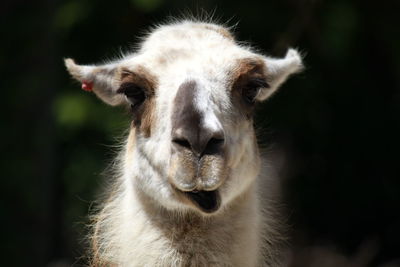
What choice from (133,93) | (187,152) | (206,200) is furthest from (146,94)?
(206,200)

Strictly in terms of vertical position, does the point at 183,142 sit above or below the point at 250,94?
below

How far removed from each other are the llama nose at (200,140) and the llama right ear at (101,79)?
106 cm

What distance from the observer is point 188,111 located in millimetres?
3904

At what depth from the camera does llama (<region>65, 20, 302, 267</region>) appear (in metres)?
3.90

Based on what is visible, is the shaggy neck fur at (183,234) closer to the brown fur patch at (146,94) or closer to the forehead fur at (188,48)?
the brown fur patch at (146,94)

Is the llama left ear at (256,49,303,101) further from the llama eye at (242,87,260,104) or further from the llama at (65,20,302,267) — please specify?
the llama eye at (242,87,260,104)

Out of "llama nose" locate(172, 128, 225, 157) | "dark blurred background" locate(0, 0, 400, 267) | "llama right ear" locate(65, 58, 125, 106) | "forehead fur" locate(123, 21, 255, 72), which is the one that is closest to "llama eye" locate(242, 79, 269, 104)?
"forehead fur" locate(123, 21, 255, 72)

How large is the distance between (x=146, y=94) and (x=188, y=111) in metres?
0.57

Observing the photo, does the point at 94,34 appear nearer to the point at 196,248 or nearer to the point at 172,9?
the point at 172,9

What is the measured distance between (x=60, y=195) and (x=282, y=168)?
150 inches

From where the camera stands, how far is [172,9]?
10.3 metres

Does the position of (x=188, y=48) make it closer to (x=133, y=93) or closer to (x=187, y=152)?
(x=133, y=93)

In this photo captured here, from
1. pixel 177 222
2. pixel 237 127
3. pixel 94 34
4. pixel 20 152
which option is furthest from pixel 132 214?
pixel 20 152

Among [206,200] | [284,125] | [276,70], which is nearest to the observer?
[206,200]
